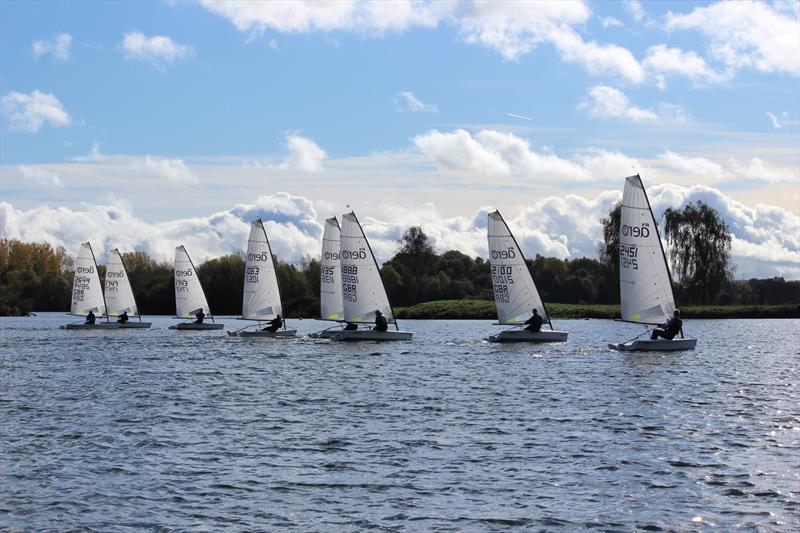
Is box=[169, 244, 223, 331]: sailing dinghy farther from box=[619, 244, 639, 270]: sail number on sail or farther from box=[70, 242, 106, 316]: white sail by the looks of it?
box=[619, 244, 639, 270]: sail number on sail

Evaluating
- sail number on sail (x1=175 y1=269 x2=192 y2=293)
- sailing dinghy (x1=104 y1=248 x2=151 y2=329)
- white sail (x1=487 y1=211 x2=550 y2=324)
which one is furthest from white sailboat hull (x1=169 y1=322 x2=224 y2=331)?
white sail (x1=487 y1=211 x2=550 y2=324)

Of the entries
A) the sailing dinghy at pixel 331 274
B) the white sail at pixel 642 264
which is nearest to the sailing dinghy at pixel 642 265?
the white sail at pixel 642 264

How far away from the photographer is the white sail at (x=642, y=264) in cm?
4631

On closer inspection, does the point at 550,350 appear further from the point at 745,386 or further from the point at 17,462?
the point at 17,462

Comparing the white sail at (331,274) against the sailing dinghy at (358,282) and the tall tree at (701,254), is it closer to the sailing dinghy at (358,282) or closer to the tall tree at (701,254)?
the sailing dinghy at (358,282)

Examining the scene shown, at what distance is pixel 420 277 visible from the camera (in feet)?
455

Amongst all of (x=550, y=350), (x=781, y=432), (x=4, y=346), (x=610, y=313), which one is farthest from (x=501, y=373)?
(x=610, y=313)

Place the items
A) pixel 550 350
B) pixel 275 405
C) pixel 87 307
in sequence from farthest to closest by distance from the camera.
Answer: pixel 87 307 → pixel 550 350 → pixel 275 405

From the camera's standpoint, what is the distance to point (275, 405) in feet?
93.4

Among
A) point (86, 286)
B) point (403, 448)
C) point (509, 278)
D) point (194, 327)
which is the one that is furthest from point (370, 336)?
point (86, 286)

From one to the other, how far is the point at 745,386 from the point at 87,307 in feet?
188

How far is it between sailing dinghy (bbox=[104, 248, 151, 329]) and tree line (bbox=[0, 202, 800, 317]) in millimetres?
48166

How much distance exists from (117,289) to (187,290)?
739 cm

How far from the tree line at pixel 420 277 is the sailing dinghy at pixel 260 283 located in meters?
48.6
